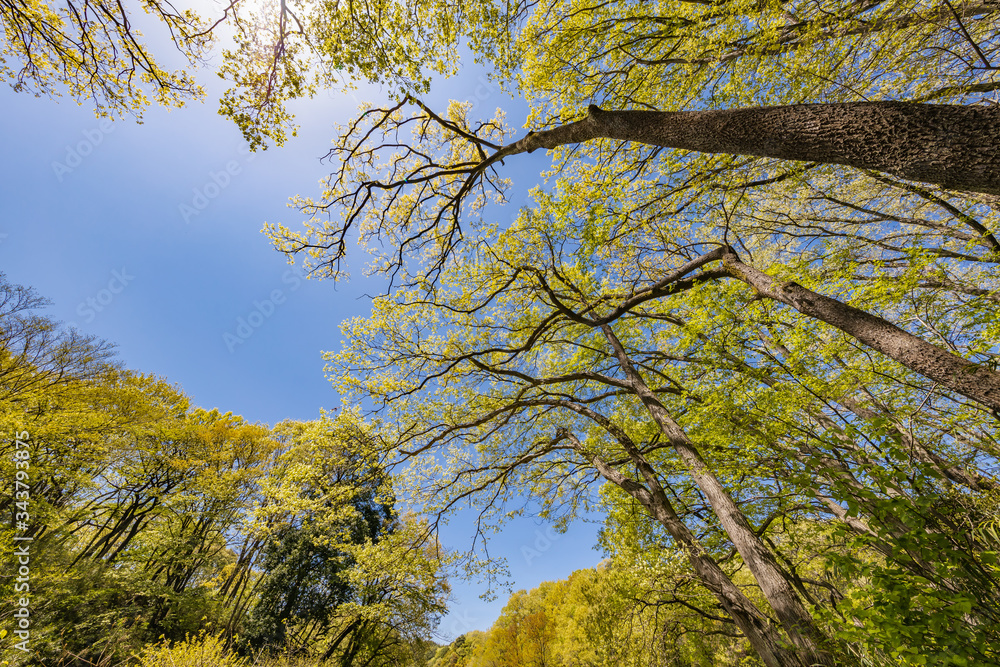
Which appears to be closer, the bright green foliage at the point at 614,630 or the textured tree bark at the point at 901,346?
the textured tree bark at the point at 901,346

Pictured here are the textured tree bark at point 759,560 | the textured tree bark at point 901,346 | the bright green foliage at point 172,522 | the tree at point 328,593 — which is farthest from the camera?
the tree at point 328,593

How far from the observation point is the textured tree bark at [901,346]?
7.95 feet

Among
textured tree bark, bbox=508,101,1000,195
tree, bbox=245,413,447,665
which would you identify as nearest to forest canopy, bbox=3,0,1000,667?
textured tree bark, bbox=508,101,1000,195

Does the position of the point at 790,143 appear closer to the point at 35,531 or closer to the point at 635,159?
the point at 635,159

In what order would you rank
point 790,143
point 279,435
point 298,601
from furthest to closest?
point 279,435 < point 298,601 < point 790,143

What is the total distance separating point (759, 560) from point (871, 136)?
4200 millimetres

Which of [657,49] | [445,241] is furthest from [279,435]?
[657,49]

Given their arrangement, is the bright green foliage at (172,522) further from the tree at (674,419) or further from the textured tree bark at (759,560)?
the textured tree bark at (759,560)

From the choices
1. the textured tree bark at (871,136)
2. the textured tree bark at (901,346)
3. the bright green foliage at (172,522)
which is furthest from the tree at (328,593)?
the textured tree bark at (871,136)

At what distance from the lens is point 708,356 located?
15.8 ft

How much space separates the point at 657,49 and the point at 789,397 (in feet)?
16.5

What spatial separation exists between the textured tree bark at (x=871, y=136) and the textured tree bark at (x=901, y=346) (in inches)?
55.3

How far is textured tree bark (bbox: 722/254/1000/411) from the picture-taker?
2.42 m

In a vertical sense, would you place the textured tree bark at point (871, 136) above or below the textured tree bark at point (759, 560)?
above
